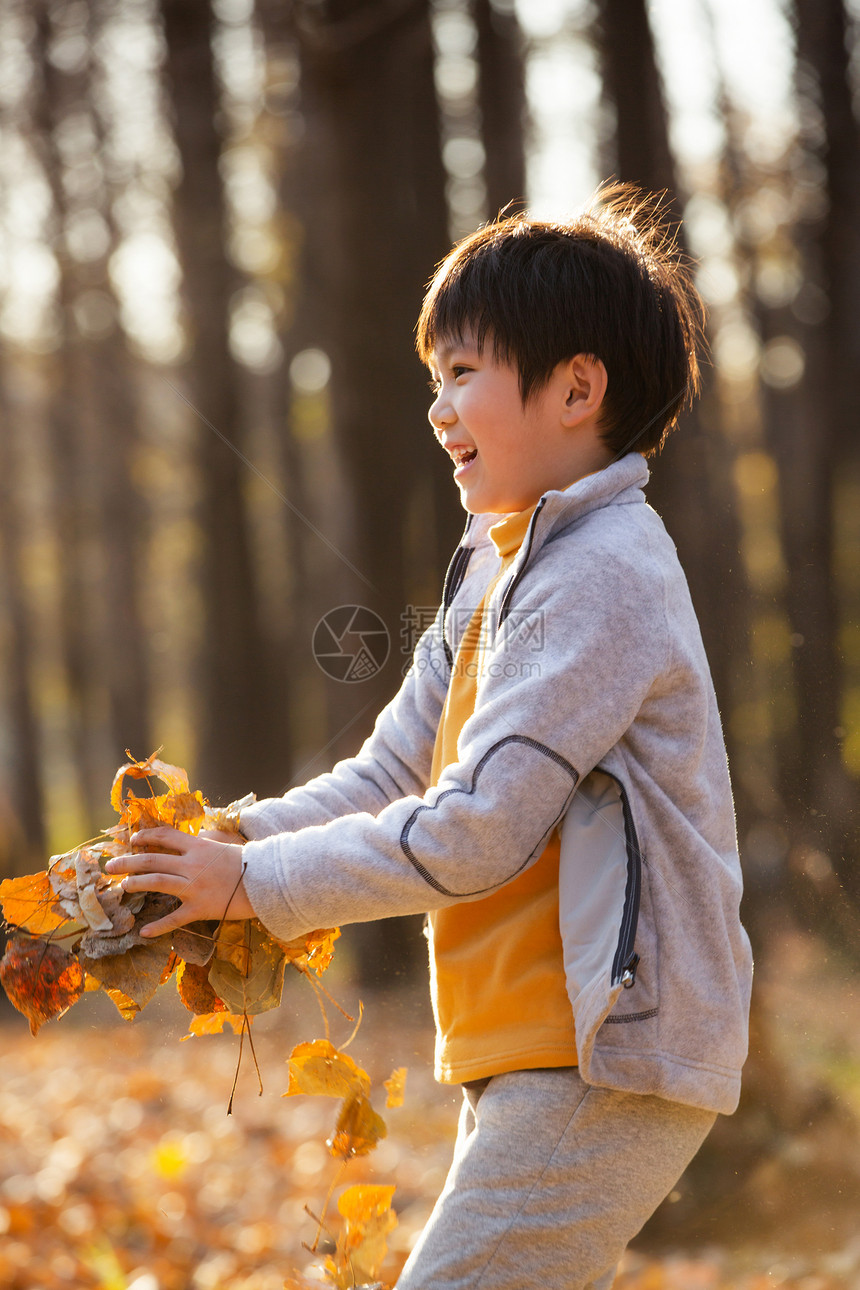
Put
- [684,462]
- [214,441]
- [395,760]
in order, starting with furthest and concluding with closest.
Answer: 1. [214,441]
2. [684,462]
3. [395,760]

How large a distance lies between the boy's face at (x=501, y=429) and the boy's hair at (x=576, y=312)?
0.02m

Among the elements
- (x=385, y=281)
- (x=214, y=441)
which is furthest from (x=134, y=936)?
(x=214, y=441)

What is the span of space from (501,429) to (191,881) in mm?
681

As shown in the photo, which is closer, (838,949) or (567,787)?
(567,787)

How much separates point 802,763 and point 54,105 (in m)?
5.33

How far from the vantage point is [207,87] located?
185 inches

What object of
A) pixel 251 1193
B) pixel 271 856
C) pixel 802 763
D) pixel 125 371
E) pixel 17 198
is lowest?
pixel 251 1193

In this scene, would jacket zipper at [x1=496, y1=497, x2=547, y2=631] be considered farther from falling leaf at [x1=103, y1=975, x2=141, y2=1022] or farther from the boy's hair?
falling leaf at [x1=103, y1=975, x2=141, y2=1022]

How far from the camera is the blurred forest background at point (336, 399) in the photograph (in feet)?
8.82

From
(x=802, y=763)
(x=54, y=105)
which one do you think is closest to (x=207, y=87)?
(x=54, y=105)

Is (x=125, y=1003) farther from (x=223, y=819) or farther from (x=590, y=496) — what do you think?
(x=590, y=496)

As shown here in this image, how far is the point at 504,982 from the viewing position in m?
1.15

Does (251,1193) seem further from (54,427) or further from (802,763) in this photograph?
(54,427)

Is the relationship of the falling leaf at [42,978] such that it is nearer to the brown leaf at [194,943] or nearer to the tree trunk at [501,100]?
the brown leaf at [194,943]
